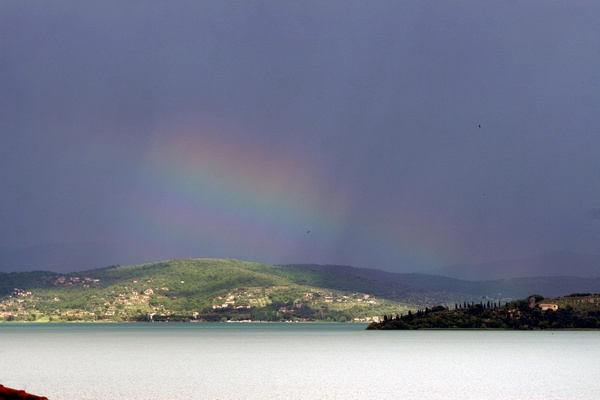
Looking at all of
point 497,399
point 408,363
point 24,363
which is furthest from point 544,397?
point 24,363

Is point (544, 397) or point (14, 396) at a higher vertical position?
point (14, 396)

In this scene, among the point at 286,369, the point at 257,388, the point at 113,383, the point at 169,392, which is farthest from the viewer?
the point at 286,369

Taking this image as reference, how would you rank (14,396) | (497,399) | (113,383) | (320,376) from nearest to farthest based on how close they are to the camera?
1. (14,396)
2. (497,399)
3. (113,383)
4. (320,376)

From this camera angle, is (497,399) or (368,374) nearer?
(497,399)

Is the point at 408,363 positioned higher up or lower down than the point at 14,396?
lower down

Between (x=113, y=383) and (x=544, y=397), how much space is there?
153 ft

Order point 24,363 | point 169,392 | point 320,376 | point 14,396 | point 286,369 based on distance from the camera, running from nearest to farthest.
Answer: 1. point 14,396
2. point 169,392
3. point 320,376
4. point 286,369
5. point 24,363

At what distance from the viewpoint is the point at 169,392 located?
68.7 meters

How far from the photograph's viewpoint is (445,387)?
3044 inches

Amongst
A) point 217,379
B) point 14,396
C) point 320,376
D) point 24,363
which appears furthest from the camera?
point 24,363

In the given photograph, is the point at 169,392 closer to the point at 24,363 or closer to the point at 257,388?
the point at 257,388

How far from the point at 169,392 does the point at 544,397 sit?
35.8 metres

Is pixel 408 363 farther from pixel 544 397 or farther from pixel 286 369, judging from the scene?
pixel 544 397

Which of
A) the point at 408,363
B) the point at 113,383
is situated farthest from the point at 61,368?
the point at 408,363
